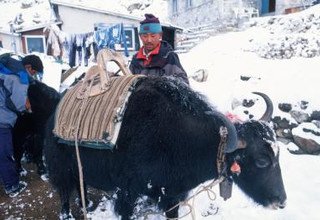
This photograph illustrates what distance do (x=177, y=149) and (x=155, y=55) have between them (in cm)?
132

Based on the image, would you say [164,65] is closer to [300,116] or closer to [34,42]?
[300,116]

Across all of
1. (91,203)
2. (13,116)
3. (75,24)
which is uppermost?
(75,24)

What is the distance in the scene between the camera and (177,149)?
2.33 meters

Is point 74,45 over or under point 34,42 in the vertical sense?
under

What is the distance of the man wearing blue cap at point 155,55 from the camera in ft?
10.5

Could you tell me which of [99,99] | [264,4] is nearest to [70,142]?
[99,99]

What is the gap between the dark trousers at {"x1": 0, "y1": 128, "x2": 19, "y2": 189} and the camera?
4.05m

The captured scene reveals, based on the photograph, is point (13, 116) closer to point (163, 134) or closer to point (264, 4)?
point (163, 134)

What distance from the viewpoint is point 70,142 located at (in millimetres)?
2748

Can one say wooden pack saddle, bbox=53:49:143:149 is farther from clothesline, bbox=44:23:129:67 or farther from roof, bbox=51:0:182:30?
roof, bbox=51:0:182:30

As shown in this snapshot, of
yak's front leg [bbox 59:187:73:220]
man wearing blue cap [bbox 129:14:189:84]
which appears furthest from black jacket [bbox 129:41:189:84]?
yak's front leg [bbox 59:187:73:220]

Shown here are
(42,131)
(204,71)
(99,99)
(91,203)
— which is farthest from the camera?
(204,71)

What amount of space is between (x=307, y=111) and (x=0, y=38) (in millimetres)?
23139

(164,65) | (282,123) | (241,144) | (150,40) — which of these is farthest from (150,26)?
(282,123)
